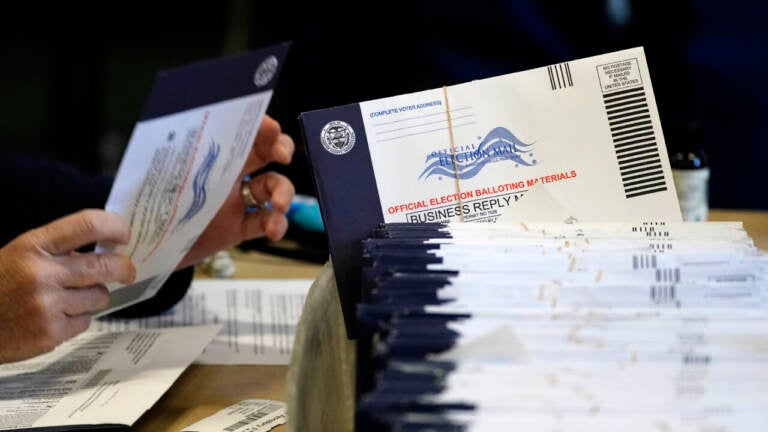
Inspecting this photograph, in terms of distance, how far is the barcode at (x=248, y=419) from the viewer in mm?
754

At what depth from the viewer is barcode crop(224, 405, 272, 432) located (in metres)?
0.75

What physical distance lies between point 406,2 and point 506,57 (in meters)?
0.36

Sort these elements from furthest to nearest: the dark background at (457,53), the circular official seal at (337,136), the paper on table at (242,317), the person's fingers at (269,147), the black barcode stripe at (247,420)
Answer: the dark background at (457,53), the person's fingers at (269,147), the paper on table at (242,317), the black barcode stripe at (247,420), the circular official seal at (337,136)

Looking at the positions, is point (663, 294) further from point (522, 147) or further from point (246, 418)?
point (246, 418)

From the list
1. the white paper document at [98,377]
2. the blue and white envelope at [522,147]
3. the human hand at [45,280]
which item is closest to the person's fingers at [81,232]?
the human hand at [45,280]

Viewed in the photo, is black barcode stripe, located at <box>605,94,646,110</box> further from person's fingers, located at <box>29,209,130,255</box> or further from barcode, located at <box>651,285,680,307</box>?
person's fingers, located at <box>29,209,130,255</box>

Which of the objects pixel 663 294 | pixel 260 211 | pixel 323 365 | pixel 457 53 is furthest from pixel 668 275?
pixel 457 53

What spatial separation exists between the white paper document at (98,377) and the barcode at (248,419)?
0.09 m

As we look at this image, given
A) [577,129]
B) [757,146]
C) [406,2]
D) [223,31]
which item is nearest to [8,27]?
[223,31]

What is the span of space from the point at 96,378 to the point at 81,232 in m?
0.15

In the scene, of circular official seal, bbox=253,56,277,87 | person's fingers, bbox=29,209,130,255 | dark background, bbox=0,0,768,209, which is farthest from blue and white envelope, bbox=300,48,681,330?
dark background, bbox=0,0,768,209

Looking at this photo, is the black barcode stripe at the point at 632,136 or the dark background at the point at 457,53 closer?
the black barcode stripe at the point at 632,136

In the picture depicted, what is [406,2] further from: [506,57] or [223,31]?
[223,31]

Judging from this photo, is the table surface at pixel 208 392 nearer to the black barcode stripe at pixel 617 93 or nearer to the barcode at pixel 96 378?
the barcode at pixel 96 378
